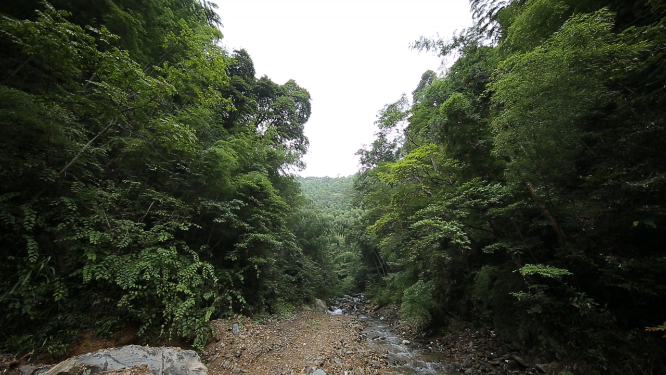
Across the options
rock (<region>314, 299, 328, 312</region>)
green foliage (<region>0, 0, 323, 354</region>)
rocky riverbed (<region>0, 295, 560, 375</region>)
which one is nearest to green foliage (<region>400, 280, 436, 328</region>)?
rocky riverbed (<region>0, 295, 560, 375</region>)

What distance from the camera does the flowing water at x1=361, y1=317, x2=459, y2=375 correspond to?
6.34 m

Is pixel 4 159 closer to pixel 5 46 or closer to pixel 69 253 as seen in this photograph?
pixel 69 253

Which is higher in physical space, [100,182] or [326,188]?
[326,188]

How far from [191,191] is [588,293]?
415 inches

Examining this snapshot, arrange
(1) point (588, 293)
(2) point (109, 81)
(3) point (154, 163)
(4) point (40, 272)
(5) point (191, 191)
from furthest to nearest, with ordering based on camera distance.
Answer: (5) point (191, 191)
(3) point (154, 163)
(1) point (588, 293)
(2) point (109, 81)
(4) point (40, 272)

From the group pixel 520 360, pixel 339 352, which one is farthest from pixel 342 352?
pixel 520 360

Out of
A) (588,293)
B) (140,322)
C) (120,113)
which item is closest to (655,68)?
(588,293)

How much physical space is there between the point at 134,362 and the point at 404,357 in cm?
730

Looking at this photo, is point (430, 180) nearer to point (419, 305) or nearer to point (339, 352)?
point (419, 305)

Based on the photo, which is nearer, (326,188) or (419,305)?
(419,305)

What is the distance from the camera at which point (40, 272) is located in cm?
400

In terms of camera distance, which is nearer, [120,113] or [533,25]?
[120,113]

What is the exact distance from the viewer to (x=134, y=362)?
324 centimetres

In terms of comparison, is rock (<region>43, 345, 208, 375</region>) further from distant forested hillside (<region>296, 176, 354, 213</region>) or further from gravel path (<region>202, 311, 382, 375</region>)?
distant forested hillside (<region>296, 176, 354, 213</region>)
